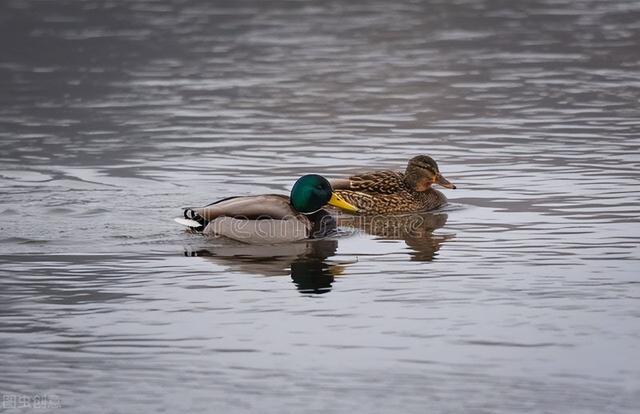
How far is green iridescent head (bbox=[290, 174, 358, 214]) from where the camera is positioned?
493 inches

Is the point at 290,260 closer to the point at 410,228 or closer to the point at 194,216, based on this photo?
the point at 194,216

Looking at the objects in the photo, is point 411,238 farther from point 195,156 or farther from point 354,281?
point 195,156

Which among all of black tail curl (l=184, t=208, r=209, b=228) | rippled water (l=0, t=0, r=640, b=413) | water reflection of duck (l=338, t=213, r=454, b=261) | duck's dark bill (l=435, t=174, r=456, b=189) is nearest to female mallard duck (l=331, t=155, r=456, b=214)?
duck's dark bill (l=435, t=174, r=456, b=189)

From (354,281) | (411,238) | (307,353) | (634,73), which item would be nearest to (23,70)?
(634,73)

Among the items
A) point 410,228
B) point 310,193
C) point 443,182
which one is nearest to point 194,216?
point 310,193

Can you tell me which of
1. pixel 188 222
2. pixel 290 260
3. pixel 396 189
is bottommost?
pixel 290 260

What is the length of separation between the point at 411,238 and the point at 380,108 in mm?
7256

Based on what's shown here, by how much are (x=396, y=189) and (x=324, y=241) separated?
1877 mm

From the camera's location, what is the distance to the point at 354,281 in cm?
1049

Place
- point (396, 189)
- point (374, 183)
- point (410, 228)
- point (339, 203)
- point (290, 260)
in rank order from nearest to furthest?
point (290, 260) < point (339, 203) < point (410, 228) < point (374, 183) < point (396, 189)

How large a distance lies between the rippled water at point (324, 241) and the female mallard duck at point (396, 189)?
30cm

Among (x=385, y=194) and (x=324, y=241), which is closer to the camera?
(x=324, y=241)

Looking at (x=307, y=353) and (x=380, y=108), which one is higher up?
(x=380, y=108)

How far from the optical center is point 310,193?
1256 cm
